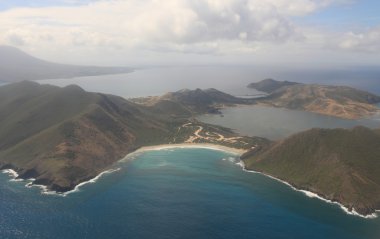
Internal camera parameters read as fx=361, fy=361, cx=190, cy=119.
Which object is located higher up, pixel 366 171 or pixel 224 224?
pixel 366 171

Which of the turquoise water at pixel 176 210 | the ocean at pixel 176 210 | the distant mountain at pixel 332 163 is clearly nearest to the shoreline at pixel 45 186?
the ocean at pixel 176 210

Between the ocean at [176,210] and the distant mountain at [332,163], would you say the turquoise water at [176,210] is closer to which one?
the ocean at [176,210]

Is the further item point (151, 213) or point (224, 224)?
point (151, 213)

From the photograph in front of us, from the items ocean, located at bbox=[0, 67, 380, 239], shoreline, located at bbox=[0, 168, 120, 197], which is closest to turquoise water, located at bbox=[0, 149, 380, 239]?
ocean, located at bbox=[0, 67, 380, 239]

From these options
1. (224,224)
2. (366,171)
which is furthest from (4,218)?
(366,171)

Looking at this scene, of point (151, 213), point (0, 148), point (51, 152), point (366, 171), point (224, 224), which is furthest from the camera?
point (0, 148)

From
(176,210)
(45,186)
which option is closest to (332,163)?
(176,210)

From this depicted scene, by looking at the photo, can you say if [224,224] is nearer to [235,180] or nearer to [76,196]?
[235,180]

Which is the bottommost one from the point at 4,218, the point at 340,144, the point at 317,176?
the point at 4,218
